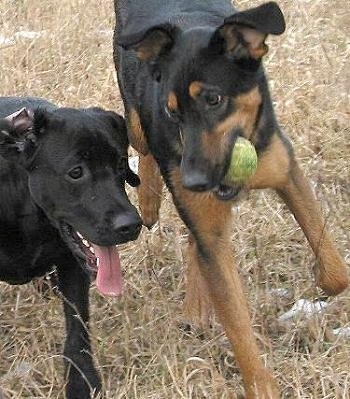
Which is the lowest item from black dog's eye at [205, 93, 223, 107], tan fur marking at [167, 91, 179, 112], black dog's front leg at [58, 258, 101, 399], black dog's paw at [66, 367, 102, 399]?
black dog's paw at [66, 367, 102, 399]

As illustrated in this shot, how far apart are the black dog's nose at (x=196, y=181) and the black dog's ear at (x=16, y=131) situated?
68 cm

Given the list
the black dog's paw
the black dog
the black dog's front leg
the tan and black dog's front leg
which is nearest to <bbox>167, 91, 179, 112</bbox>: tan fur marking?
the black dog

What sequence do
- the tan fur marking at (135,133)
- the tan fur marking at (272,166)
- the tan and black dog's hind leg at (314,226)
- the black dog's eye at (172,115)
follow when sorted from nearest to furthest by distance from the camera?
the black dog's eye at (172,115), the tan fur marking at (272,166), the tan and black dog's hind leg at (314,226), the tan fur marking at (135,133)

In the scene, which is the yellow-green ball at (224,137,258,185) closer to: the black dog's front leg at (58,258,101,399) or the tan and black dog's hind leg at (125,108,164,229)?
the black dog's front leg at (58,258,101,399)

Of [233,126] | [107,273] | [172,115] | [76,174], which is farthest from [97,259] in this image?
[233,126]

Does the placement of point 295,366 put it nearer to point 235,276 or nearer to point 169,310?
point 235,276

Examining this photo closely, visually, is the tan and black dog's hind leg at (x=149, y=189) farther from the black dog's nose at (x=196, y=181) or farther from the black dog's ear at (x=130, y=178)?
the black dog's nose at (x=196, y=181)

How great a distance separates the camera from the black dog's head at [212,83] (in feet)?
12.8

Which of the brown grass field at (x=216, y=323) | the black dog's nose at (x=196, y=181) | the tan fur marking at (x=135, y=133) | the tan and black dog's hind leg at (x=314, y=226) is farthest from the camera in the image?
the tan fur marking at (x=135, y=133)

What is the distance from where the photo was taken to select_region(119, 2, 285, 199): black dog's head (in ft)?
12.8

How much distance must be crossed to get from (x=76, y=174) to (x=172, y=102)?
0.49 metres

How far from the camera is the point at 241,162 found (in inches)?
159

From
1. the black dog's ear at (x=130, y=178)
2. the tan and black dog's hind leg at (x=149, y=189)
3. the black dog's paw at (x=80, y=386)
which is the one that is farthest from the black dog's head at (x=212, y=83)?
the tan and black dog's hind leg at (x=149, y=189)

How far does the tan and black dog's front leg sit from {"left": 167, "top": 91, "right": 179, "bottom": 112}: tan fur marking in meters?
0.38
